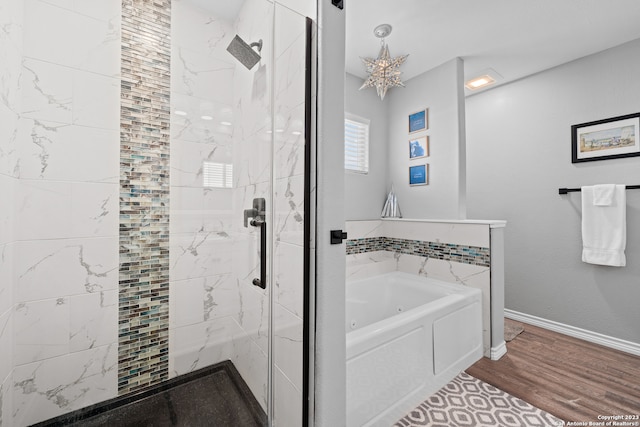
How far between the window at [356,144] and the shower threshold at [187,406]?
2.26 meters

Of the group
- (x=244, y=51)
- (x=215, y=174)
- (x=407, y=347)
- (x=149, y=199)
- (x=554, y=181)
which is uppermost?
(x=244, y=51)

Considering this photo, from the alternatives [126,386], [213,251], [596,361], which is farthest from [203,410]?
[596,361]

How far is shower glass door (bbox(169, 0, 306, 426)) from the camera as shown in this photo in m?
1.07

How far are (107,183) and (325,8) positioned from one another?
3.64 ft

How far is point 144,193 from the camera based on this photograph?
40.8 inches

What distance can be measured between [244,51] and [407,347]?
1.78 metres

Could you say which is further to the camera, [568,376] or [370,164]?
[370,164]

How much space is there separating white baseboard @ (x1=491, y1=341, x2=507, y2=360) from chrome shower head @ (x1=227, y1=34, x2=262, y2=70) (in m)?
2.64

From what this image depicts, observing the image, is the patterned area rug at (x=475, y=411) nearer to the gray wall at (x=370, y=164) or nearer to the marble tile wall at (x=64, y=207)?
the marble tile wall at (x=64, y=207)

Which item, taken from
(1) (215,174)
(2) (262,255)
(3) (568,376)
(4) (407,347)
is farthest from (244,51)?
(3) (568,376)

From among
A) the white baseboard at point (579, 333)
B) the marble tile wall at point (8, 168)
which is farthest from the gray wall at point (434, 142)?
the marble tile wall at point (8, 168)

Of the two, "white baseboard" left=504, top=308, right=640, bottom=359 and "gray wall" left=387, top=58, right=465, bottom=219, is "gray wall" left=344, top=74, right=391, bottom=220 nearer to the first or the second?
"gray wall" left=387, top=58, right=465, bottom=219

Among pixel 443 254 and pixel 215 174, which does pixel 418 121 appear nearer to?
pixel 443 254

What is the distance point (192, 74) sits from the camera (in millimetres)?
1066
